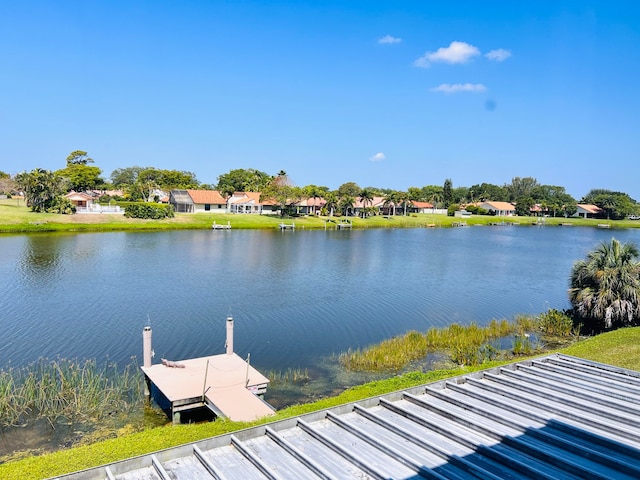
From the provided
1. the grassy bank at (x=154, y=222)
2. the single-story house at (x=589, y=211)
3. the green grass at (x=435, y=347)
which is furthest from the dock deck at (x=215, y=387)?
the single-story house at (x=589, y=211)

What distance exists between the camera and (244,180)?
431 feet

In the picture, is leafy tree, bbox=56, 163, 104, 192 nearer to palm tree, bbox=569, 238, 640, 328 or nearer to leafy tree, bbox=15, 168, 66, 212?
leafy tree, bbox=15, 168, 66, 212

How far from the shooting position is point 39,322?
23.2 m

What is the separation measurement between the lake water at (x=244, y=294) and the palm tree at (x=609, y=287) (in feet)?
18.3

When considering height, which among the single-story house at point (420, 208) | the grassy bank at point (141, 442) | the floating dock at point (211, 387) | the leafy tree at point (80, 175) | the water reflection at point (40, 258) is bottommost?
the floating dock at point (211, 387)

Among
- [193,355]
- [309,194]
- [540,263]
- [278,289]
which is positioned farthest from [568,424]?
[309,194]

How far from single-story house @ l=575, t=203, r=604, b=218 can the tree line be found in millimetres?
1672

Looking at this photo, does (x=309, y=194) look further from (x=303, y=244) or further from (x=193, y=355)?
(x=193, y=355)

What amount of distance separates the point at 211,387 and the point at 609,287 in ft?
63.9

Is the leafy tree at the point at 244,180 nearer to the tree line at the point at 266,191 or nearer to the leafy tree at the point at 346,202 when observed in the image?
the tree line at the point at 266,191


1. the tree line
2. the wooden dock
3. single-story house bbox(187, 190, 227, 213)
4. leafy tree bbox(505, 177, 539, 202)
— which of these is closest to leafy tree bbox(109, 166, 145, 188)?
the tree line

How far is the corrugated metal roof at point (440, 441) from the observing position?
795 cm

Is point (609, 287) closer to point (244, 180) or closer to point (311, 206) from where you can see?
point (311, 206)

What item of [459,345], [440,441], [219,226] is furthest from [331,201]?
[440,441]
